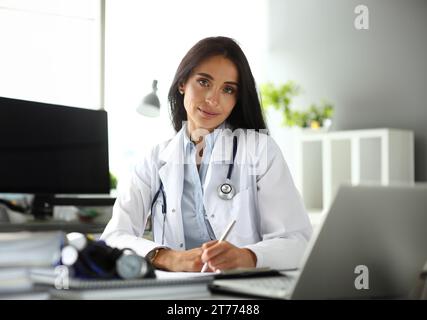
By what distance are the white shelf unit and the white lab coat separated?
237 centimetres

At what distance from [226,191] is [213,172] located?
0.06 m

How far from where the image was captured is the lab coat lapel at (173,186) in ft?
5.42

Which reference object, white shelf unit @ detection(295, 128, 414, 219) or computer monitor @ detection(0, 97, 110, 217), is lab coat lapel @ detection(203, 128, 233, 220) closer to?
computer monitor @ detection(0, 97, 110, 217)

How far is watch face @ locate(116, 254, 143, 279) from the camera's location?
872 mm

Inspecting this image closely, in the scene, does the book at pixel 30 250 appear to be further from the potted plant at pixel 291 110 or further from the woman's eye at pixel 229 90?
the potted plant at pixel 291 110

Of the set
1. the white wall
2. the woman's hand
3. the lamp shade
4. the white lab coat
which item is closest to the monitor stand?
the white lab coat

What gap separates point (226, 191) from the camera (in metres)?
1.63

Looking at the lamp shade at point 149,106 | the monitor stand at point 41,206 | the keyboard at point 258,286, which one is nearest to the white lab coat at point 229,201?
the monitor stand at point 41,206

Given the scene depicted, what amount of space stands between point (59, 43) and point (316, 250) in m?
4.07

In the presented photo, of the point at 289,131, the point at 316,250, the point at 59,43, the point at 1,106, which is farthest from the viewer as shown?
the point at 289,131

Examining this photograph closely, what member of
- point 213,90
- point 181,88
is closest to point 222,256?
point 213,90

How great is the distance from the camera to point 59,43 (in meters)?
4.53
